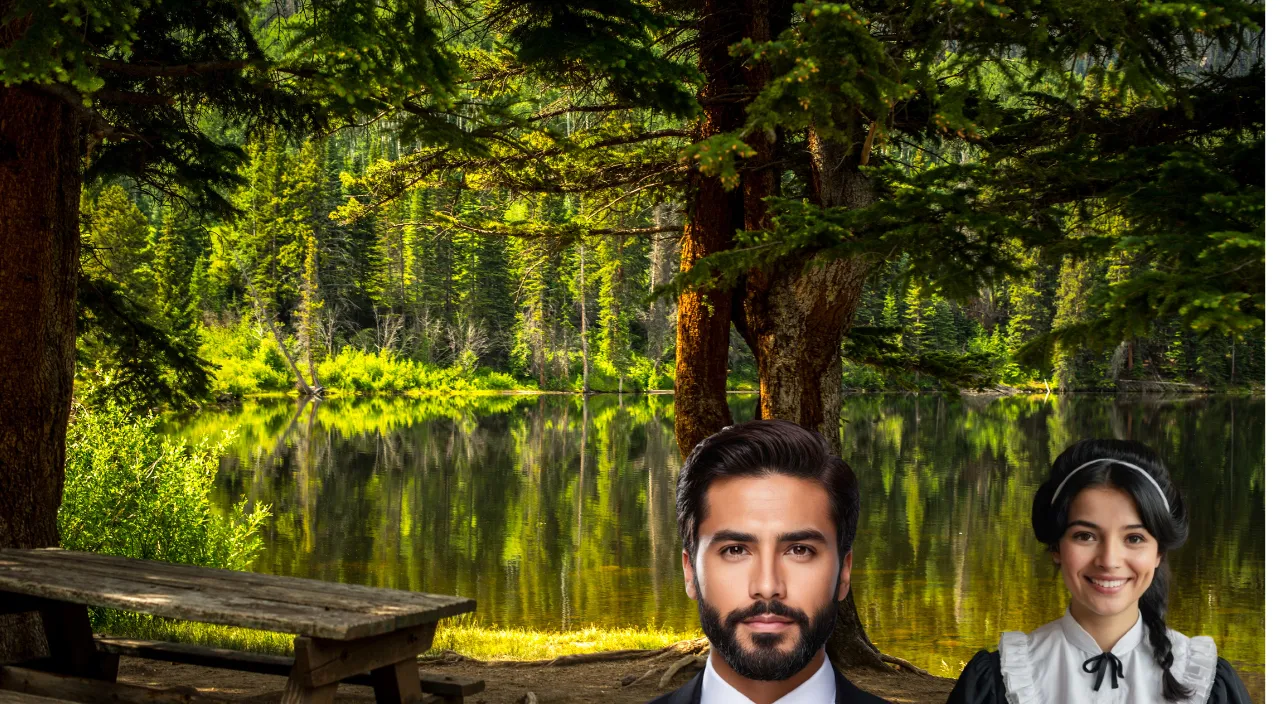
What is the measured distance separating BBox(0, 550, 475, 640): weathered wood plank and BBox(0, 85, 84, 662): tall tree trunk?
110cm

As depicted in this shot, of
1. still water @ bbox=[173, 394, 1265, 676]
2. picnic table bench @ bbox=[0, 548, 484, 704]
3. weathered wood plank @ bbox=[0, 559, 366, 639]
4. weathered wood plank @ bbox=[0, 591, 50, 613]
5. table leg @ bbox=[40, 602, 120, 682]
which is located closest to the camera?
weathered wood plank @ bbox=[0, 559, 366, 639]

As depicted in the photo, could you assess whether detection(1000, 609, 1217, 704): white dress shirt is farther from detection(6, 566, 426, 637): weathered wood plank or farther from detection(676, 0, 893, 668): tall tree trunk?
detection(676, 0, 893, 668): tall tree trunk

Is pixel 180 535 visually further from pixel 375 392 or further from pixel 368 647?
pixel 375 392

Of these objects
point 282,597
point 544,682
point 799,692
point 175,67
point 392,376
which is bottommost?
point 544,682

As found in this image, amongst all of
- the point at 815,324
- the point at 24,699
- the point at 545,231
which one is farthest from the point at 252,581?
the point at 545,231

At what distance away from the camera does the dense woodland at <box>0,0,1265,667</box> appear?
418cm

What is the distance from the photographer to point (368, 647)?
4184mm

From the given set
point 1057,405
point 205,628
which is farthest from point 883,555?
point 1057,405

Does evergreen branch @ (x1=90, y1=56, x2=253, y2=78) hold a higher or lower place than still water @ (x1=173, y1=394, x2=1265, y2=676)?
higher

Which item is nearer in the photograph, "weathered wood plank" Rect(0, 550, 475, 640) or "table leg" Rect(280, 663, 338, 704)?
"weathered wood plank" Rect(0, 550, 475, 640)

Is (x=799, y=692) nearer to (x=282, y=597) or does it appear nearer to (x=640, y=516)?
(x=282, y=597)

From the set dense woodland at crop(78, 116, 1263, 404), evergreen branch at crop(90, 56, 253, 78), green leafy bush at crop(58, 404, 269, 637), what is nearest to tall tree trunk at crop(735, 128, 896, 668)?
evergreen branch at crop(90, 56, 253, 78)

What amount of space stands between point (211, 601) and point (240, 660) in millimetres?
1194

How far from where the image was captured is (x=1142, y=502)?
1.95m
